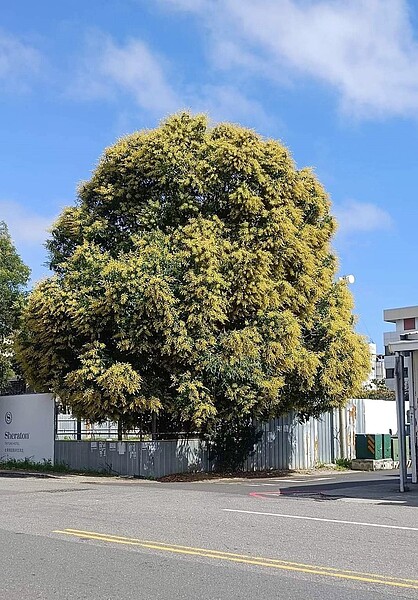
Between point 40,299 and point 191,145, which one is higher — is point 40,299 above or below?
below

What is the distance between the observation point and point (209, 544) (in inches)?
423

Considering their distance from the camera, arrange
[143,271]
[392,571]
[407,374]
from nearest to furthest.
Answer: [392,571] < [407,374] < [143,271]

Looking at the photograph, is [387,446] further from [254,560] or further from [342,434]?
[254,560]

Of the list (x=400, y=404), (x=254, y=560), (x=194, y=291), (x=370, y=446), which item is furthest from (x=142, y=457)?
(x=254, y=560)

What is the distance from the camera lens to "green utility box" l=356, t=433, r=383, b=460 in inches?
1133

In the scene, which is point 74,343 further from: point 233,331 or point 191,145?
point 191,145

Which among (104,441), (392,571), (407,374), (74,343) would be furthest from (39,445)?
(392,571)

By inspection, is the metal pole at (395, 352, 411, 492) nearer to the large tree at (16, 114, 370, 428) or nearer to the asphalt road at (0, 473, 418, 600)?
the asphalt road at (0, 473, 418, 600)

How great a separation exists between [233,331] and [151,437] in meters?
4.78

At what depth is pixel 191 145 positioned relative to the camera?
2538 centimetres

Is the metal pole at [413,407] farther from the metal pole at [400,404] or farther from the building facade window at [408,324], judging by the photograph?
the building facade window at [408,324]

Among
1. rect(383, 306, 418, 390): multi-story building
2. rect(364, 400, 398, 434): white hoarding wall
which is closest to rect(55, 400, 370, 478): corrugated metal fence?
rect(364, 400, 398, 434): white hoarding wall

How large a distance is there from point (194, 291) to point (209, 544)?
41.8ft

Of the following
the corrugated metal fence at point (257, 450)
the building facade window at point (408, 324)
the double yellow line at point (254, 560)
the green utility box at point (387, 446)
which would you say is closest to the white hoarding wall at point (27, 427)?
the corrugated metal fence at point (257, 450)
